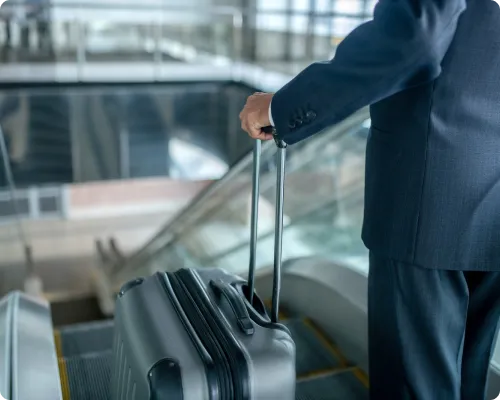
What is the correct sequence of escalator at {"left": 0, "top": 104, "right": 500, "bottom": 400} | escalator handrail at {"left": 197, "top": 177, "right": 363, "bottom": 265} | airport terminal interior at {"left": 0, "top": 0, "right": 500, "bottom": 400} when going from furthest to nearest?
airport terminal interior at {"left": 0, "top": 0, "right": 500, "bottom": 400} < escalator handrail at {"left": 197, "top": 177, "right": 363, "bottom": 265} < escalator at {"left": 0, "top": 104, "right": 500, "bottom": 400}

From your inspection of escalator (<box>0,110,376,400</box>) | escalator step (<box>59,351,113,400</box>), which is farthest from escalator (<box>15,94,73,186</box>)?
escalator step (<box>59,351,113,400</box>)

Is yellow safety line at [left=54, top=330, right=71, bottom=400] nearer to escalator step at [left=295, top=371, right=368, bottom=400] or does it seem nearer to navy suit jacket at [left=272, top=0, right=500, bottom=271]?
escalator step at [left=295, top=371, right=368, bottom=400]

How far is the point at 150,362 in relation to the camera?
140 cm

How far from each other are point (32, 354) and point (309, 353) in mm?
1121

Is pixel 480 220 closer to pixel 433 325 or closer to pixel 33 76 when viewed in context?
pixel 433 325

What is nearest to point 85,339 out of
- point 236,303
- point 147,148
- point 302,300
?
point 302,300

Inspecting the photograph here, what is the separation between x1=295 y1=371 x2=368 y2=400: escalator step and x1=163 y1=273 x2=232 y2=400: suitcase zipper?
76cm

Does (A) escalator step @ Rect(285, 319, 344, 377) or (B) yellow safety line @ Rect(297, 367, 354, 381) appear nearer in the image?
(B) yellow safety line @ Rect(297, 367, 354, 381)

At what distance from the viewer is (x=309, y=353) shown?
102 inches

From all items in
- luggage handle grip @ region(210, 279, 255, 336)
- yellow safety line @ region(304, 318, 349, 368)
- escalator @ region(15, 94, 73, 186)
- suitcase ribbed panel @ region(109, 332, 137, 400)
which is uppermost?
luggage handle grip @ region(210, 279, 255, 336)

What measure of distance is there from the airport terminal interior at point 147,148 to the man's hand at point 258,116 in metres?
1.62

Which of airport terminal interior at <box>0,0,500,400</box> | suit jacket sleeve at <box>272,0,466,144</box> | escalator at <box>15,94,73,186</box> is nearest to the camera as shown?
suit jacket sleeve at <box>272,0,466,144</box>

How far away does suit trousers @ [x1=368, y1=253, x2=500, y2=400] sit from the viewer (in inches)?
60.5

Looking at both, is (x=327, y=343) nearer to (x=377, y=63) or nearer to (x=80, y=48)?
(x=377, y=63)
